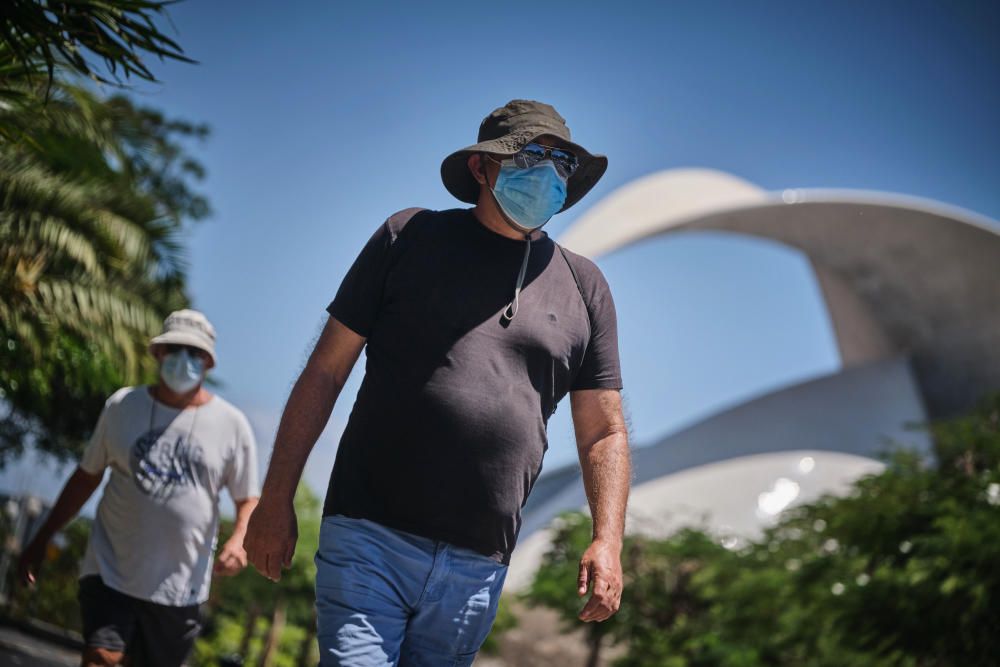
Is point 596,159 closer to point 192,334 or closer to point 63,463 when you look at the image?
point 192,334

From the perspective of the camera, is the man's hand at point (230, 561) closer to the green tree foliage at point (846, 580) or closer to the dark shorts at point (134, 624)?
the dark shorts at point (134, 624)

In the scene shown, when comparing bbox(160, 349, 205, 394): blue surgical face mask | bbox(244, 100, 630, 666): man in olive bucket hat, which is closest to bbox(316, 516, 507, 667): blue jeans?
bbox(244, 100, 630, 666): man in olive bucket hat

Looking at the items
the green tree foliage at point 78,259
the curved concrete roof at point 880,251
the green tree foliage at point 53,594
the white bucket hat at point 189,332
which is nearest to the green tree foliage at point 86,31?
the white bucket hat at point 189,332

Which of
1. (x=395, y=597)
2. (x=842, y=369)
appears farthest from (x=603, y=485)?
(x=842, y=369)

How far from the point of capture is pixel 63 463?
16734mm

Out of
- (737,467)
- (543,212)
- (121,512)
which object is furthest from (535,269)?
(737,467)

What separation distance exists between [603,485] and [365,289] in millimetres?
752

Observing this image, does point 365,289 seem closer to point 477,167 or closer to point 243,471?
point 477,167

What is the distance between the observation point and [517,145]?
9.14 ft

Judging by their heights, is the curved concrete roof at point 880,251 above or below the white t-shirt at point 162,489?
above

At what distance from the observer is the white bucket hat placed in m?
4.43

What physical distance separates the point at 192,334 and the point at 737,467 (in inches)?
→ 791

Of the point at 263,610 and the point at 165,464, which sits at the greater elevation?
the point at 263,610

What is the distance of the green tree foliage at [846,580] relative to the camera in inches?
360
